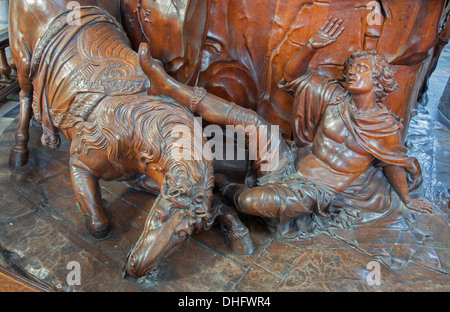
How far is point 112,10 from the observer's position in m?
3.58

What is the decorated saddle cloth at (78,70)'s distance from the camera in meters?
2.72

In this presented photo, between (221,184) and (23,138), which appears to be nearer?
(221,184)

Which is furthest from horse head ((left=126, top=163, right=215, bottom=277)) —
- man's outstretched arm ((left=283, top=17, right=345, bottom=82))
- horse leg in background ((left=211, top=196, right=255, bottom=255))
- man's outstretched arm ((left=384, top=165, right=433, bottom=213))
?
man's outstretched arm ((left=384, top=165, right=433, bottom=213))

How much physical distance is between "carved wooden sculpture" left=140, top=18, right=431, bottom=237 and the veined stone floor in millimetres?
294

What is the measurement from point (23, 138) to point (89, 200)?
135 centimetres

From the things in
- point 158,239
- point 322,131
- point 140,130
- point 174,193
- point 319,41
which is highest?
point 319,41

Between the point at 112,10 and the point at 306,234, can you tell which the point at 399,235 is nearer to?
the point at 306,234

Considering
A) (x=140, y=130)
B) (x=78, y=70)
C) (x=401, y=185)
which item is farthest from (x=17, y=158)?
(x=401, y=185)

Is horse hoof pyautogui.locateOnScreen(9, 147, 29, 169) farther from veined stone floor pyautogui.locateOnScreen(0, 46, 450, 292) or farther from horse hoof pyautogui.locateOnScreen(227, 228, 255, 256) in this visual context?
horse hoof pyautogui.locateOnScreen(227, 228, 255, 256)

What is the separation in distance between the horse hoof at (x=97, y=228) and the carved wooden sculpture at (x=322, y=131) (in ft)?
3.20

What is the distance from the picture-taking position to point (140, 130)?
2490 mm

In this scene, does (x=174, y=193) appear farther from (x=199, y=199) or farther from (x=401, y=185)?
(x=401, y=185)

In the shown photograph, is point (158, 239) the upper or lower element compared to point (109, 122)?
lower

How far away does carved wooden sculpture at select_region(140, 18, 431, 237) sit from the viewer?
8.86 ft
